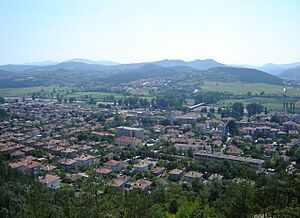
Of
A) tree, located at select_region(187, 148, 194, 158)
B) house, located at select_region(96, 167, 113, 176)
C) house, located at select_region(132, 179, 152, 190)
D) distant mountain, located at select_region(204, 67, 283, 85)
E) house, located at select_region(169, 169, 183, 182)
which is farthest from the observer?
distant mountain, located at select_region(204, 67, 283, 85)

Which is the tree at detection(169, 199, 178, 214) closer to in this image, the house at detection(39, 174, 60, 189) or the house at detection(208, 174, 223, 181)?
the house at detection(208, 174, 223, 181)

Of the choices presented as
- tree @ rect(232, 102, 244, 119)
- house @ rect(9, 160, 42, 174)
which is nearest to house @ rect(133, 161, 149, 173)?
house @ rect(9, 160, 42, 174)

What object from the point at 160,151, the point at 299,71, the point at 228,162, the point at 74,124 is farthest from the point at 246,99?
the point at 299,71

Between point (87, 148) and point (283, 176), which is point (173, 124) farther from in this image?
point (283, 176)

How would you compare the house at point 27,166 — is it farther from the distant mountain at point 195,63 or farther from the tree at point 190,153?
the distant mountain at point 195,63

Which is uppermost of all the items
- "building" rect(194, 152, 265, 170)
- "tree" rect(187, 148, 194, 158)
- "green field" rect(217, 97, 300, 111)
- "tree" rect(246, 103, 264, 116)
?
"building" rect(194, 152, 265, 170)

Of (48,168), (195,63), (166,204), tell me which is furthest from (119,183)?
(195,63)
